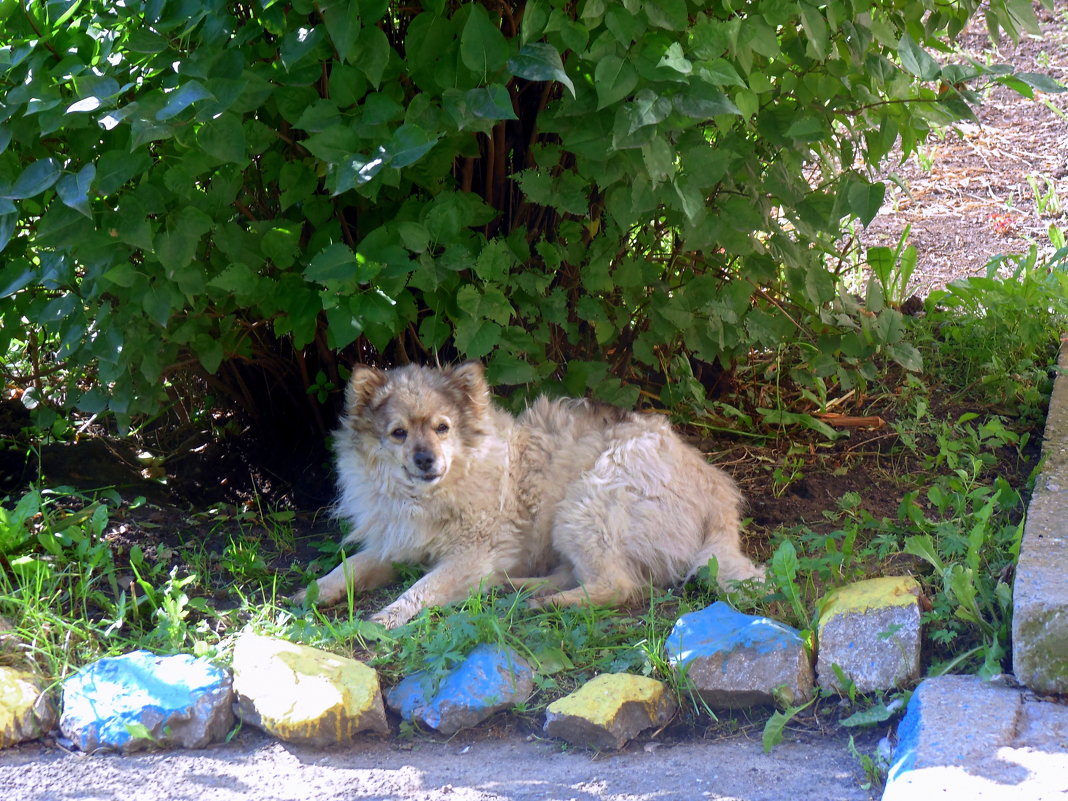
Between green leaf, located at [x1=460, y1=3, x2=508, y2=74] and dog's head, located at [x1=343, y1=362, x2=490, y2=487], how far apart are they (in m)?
1.38

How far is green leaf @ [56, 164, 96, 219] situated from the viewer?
3.19 meters

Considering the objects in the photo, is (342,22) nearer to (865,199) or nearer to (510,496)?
(865,199)

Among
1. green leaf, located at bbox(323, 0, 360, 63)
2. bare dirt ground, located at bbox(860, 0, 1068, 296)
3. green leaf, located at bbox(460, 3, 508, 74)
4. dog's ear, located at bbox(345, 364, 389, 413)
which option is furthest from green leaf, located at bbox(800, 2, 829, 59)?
bare dirt ground, located at bbox(860, 0, 1068, 296)

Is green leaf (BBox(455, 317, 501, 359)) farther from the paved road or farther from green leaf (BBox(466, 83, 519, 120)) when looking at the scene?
the paved road

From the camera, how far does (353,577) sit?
4.30m

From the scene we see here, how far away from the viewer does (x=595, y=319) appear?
4660 mm

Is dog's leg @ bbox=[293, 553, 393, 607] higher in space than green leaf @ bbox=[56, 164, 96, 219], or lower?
lower

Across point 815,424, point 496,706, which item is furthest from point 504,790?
point 815,424

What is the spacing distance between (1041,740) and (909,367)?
2318 millimetres

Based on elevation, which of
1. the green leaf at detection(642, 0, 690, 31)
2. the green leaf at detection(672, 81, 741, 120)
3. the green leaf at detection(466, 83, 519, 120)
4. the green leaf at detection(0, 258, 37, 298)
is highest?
the green leaf at detection(642, 0, 690, 31)

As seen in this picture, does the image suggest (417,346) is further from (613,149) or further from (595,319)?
(613,149)

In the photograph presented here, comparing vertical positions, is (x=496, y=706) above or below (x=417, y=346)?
below

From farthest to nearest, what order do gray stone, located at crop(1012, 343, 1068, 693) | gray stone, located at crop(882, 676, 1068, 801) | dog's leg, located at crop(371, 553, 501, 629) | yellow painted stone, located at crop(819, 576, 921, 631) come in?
dog's leg, located at crop(371, 553, 501, 629) → yellow painted stone, located at crop(819, 576, 921, 631) → gray stone, located at crop(1012, 343, 1068, 693) → gray stone, located at crop(882, 676, 1068, 801)

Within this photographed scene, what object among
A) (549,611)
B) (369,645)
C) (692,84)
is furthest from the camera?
(549,611)
